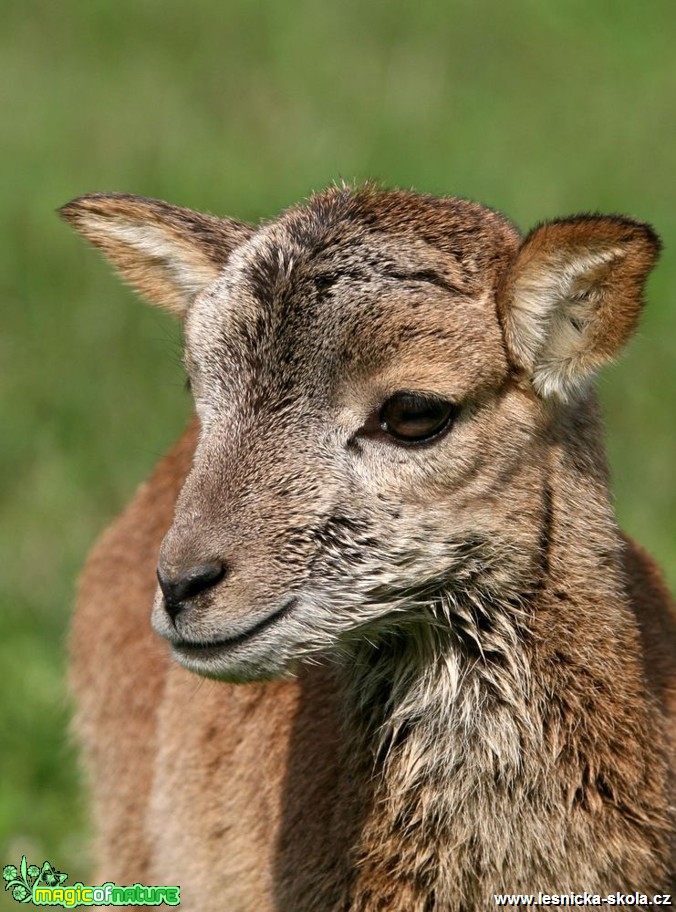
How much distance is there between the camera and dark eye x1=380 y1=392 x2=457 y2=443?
4484mm

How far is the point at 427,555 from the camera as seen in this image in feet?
14.7

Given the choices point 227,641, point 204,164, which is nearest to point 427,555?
point 227,641

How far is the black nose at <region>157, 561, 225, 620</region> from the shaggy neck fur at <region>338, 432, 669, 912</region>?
727mm

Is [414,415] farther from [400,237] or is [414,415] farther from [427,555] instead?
[400,237]

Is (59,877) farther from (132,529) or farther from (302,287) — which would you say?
(302,287)

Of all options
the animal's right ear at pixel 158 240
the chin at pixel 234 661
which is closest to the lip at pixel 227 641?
the chin at pixel 234 661

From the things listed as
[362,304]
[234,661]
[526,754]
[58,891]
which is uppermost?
[362,304]

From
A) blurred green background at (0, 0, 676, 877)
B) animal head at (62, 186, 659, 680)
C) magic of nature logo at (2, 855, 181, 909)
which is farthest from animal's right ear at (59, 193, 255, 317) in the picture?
blurred green background at (0, 0, 676, 877)

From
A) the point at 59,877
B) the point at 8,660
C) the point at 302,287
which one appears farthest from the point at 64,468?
the point at 302,287

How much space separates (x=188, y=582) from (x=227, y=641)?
0.21 metres

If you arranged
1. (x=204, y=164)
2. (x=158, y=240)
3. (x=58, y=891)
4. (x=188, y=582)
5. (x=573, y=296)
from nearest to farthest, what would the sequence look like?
(x=188, y=582) → (x=573, y=296) → (x=158, y=240) → (x=58, y=891) → (x=204, y=164)

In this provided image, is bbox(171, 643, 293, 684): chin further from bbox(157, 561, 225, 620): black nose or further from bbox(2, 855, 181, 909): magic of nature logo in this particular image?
bbox(2, 855, 181, 909): magic of nature logo

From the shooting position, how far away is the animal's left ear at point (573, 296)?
14.7ft

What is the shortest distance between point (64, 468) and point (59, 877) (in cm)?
398
